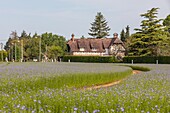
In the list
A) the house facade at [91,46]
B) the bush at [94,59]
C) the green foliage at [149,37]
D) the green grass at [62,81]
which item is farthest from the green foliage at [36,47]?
the green grass at [62,81]

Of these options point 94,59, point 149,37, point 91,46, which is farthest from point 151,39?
point 91,46

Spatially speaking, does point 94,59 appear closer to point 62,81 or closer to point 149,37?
point 149,37

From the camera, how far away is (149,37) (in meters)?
52.4

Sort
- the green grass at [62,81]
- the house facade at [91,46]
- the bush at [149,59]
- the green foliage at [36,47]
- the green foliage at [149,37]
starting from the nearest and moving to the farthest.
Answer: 1. the green grass at [62,81]
2. the bush at [149,59]
3. the green foliage at [149,37]
4. the green foliage at [36,47]
5. the house facade at [91,46]

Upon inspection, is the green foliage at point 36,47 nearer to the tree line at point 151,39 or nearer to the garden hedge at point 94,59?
the garden hedge at point 94,59

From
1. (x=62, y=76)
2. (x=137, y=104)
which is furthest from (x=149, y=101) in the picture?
(x=62, y=76)

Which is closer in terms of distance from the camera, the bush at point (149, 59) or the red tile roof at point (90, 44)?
the bush at point (149, 59)

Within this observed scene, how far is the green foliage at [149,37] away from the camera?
51781 millimetres

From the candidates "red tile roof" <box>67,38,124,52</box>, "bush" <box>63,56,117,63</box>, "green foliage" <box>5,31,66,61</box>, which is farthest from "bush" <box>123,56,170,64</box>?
"red tile roof" <box>67,38,124,52</box>

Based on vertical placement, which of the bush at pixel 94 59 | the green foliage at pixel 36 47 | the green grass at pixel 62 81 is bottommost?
the green grass at pixel 62 81

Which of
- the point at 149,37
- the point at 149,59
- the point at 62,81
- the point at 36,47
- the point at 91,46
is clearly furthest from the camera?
the point at 91,46

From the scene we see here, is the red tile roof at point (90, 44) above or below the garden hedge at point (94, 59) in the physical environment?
above

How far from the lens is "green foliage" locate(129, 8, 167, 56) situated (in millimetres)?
51781

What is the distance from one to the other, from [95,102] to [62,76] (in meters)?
A: 7.01
